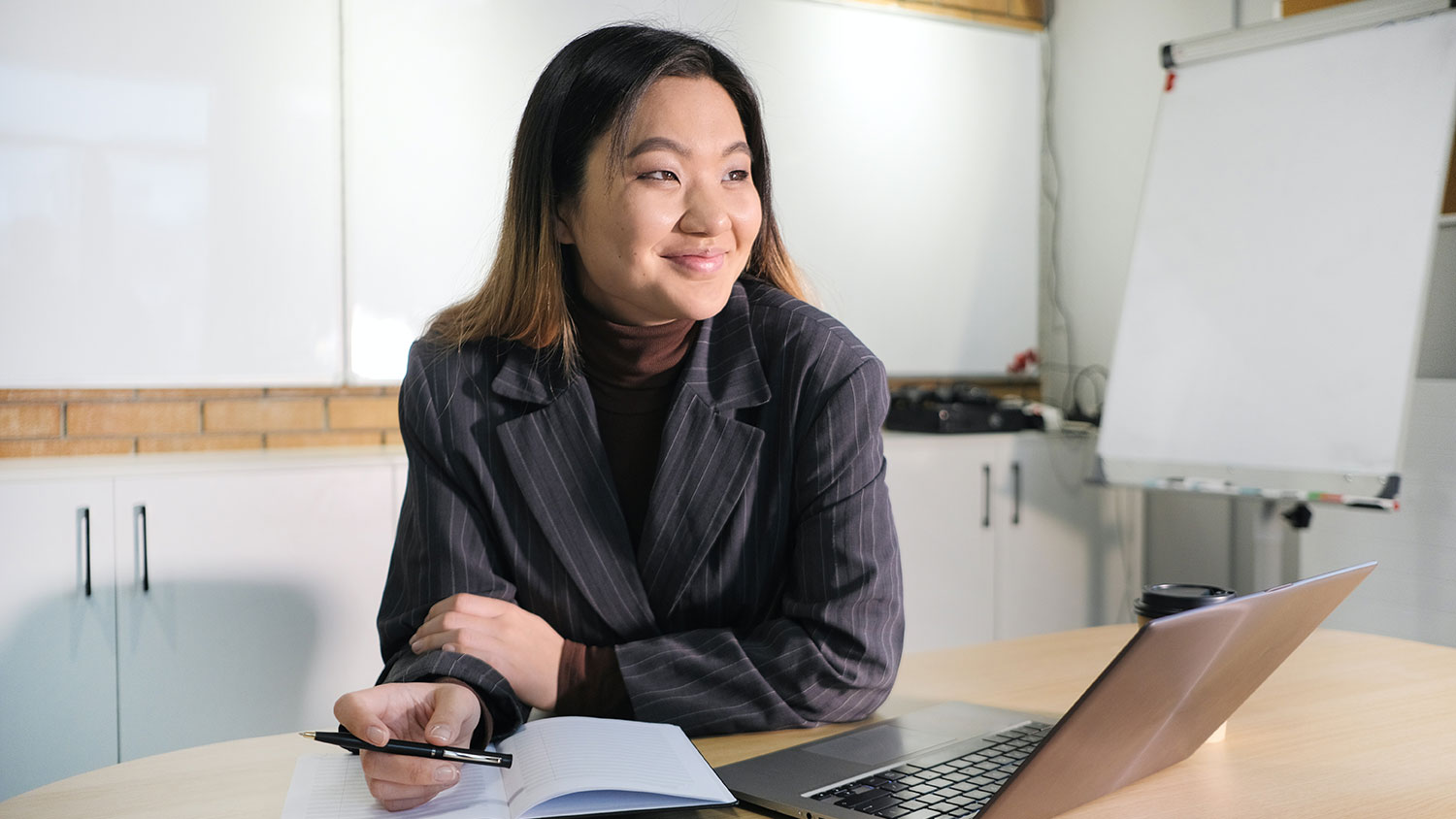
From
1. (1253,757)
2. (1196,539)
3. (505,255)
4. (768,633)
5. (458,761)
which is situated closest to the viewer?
(458,761)

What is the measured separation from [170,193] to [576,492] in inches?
71.4

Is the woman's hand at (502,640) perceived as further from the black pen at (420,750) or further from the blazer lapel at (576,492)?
the black pen at (420,750)

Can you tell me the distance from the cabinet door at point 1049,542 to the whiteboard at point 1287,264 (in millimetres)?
443

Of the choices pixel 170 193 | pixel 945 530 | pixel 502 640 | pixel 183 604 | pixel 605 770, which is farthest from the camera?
pixel 945 530

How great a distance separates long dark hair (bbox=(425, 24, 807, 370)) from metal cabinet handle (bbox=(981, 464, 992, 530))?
6.99 feet

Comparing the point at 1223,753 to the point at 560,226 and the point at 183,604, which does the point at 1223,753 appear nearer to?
the point at 560,226

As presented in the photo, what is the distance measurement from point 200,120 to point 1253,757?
2.54 m

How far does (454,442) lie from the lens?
4.29 feet

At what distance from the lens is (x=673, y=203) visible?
1.29m

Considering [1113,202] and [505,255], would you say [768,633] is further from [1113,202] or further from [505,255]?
[1113,202]

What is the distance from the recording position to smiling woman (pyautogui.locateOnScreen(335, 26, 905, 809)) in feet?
4.09

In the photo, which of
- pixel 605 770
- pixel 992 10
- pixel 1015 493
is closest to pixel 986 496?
pixel 1015 493

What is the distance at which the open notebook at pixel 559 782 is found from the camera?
2.65 feet

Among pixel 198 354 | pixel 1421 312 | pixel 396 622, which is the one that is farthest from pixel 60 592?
pixel 1421 312
